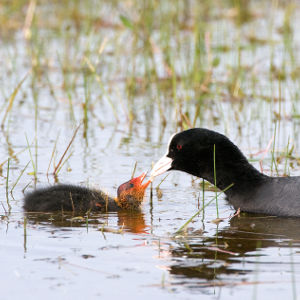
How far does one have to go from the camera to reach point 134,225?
219 inches

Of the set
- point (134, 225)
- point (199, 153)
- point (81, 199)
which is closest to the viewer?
point (134, 225)

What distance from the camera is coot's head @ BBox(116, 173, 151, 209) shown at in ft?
19.5

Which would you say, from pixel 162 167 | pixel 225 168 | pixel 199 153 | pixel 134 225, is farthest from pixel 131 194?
pixel 225 168

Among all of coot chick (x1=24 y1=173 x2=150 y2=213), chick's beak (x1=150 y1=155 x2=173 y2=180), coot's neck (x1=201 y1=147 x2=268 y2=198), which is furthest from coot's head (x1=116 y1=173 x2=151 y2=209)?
coot's neck (x1=201 y1=147 x2=268 y2=198)

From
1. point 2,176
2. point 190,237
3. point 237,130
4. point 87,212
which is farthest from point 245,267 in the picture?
point 237,130

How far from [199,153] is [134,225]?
78 cm

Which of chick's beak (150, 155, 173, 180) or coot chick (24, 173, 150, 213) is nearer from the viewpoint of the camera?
coot chick (24, 173, 150, 213)

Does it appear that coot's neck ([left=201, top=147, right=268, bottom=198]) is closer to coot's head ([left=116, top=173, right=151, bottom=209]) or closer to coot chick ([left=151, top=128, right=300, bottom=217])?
coot chick ([left=151, top=128, right=300, bottom=217])

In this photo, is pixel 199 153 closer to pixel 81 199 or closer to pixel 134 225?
pixel 134 225

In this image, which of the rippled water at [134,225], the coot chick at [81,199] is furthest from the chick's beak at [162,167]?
the rippled water at [134,225]

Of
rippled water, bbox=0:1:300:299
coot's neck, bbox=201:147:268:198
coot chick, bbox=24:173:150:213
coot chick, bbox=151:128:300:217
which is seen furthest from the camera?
coot's neck, bbox=201:147:268:198

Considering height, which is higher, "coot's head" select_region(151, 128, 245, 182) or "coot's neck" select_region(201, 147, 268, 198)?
"coot's head" select_region(151, 128, 245, 182)

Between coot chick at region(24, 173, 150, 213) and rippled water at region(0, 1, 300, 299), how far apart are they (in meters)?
0.10

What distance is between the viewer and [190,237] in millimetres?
5102
